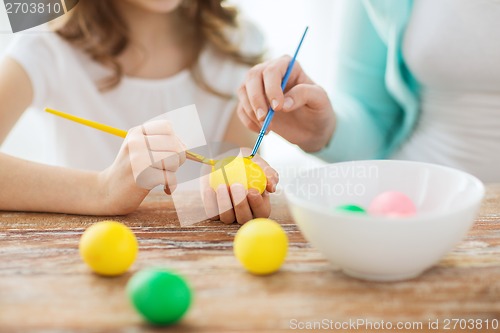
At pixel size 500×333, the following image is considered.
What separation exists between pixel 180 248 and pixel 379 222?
28 centimetres

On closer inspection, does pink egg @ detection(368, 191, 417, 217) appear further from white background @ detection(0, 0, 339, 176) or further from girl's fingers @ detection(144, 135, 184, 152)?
white background @ detection(0, 0, 339, 176)

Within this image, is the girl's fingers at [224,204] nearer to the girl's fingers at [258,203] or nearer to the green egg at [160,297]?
the girl's fingers at [258,203]

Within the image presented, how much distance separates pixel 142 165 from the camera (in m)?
0.82

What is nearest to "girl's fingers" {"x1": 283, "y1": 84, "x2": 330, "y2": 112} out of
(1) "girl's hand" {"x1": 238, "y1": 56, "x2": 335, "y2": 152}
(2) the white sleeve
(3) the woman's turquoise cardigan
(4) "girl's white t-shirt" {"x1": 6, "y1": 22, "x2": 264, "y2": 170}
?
(1) "girl's hand" {"x1": 238, "y1": 56, "x2": 335, "y2": 152}

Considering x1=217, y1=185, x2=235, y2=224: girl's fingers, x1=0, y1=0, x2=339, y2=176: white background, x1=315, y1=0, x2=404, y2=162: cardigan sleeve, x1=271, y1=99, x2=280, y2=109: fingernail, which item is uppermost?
x1=271, y1=99, x2=280, y2=109: fingernail

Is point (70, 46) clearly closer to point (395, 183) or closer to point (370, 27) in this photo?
point (370, 27)

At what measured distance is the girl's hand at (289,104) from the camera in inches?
35.3

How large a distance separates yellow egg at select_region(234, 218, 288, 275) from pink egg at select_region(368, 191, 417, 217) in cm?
13

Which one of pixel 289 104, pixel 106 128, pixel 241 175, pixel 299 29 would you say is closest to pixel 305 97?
pixel 289 104

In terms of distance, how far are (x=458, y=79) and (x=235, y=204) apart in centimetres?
67

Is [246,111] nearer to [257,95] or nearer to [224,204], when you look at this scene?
[257,95]

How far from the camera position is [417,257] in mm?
551

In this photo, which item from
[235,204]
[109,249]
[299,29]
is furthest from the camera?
[299,29]

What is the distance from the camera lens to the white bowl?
53 centimetres
